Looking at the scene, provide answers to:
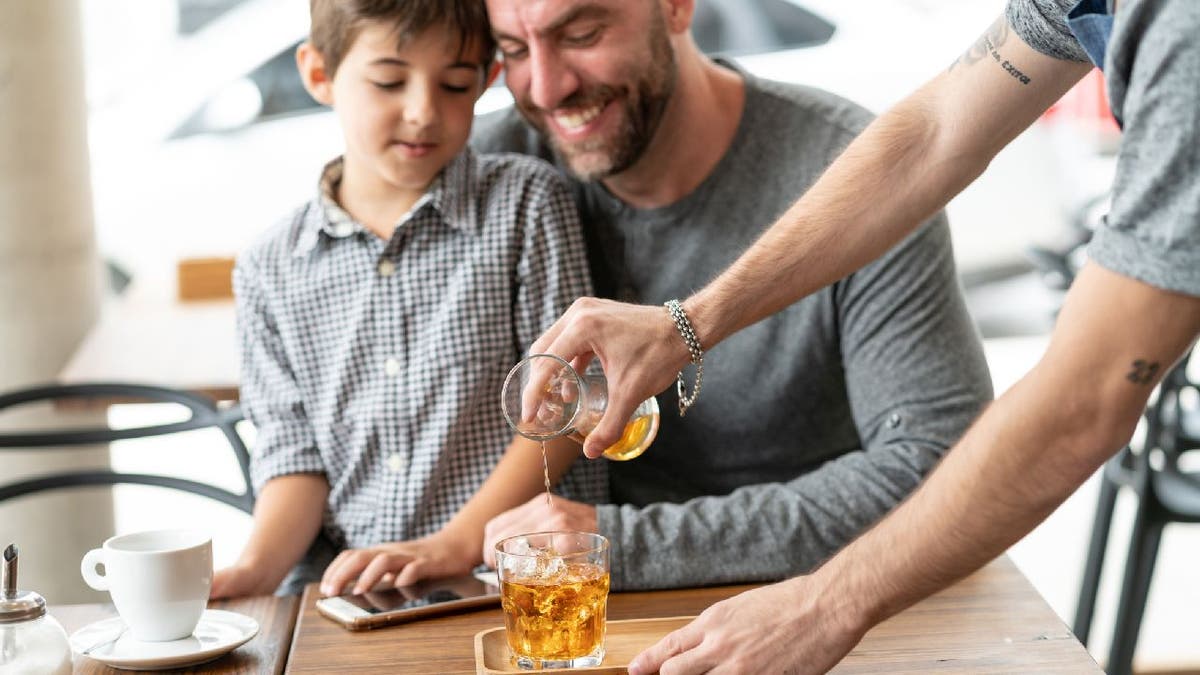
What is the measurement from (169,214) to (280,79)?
584 mm

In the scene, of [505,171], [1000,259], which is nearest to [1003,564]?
[505,171]

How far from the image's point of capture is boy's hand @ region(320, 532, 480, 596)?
148cm

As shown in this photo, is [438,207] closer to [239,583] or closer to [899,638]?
[239,583]

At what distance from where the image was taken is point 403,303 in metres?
1.95

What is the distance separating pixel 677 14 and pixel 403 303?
22.1 inches

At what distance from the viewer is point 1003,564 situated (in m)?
1.48

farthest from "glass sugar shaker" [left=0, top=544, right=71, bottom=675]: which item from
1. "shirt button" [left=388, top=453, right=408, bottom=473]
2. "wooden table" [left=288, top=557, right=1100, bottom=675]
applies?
"shirt button" [left=388, top=453, right=408, bottom=473]

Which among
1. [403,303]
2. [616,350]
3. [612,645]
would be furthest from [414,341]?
[612,645]

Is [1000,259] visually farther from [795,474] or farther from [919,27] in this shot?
[795,474]

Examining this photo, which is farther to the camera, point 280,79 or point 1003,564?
point 280,79

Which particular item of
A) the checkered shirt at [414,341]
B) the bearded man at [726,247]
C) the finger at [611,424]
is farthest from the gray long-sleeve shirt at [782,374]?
the finger at [611,424]

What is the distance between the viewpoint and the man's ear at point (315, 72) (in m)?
2.02

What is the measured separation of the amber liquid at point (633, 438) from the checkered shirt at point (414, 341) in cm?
58

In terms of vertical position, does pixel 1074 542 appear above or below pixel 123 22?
below
